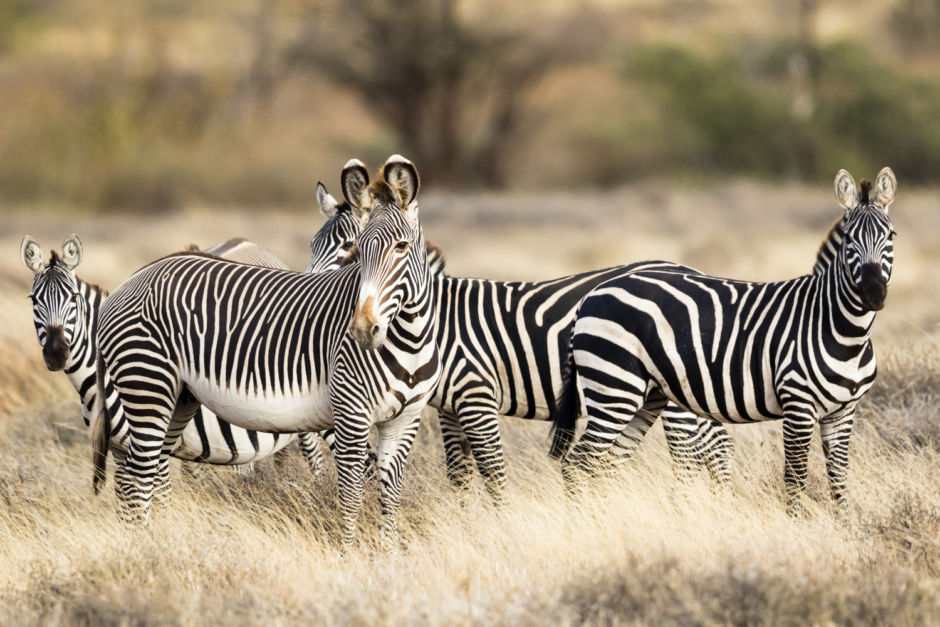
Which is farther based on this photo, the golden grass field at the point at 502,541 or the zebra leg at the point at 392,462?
the zebra leg at the point at 392,462

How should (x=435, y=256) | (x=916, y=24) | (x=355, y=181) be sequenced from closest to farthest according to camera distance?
(x=355, y=181) < (x=435, y=256) < (x=916, y=24)

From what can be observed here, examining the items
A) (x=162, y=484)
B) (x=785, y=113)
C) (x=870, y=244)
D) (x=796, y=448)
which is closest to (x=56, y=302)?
(x=162, y=484)

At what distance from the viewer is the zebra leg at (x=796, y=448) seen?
5324 millimetres

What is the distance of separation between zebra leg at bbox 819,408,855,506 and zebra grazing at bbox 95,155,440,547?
2010mm

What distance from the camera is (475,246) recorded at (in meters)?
19.0

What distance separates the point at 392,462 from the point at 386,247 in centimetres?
116

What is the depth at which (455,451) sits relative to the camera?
6.55 m

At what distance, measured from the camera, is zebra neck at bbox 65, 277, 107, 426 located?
6312mm

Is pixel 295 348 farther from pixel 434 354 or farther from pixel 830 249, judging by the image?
pixel 830 249

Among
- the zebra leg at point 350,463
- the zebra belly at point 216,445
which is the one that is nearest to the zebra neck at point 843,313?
the zebra leg at point 350,463

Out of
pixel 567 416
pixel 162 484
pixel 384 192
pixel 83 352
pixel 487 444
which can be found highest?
pixel 384 192

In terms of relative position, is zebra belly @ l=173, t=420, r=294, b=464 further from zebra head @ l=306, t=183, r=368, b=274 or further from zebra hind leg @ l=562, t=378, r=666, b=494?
zebra hind leg @ l=562, t=378, r=666, b=494

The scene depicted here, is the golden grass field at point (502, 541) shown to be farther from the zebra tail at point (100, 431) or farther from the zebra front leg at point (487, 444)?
the zebra tail at point (100, 431)

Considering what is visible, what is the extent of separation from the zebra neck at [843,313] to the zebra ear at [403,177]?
82.8 inches
